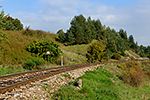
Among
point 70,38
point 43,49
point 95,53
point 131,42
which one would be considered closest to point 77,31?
point 70,38

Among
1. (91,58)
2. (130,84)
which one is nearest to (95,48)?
(91,58)

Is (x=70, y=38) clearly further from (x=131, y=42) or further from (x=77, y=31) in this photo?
(x=131, y=42)

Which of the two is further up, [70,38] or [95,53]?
[70,38]

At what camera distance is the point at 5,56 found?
17.2 metres

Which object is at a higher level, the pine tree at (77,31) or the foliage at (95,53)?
the pine tree at (77,31)

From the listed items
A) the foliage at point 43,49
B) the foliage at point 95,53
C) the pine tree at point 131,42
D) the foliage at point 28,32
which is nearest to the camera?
the foliage at point 43,49

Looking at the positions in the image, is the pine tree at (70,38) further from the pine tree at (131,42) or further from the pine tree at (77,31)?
the pine tree at (131,42)

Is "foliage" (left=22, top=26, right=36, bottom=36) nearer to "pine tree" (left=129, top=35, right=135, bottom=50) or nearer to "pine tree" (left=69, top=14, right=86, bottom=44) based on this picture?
"pine tree" (left=69, top=14, right=86, bottom=44)

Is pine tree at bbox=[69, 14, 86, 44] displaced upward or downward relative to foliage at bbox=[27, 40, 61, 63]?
upward

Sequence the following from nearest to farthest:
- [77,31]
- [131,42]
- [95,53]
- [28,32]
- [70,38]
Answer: [95,53], [28,32], [70,38], [77,31], [131,42]

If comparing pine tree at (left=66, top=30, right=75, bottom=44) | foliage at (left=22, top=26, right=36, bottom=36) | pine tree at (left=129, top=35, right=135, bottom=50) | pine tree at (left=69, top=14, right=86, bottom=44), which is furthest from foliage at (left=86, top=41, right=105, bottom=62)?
pine tree at (left=129, top=35, right=135, bottom=50)

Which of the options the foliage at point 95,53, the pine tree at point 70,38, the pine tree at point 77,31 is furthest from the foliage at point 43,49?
the pine tree at point 77,31

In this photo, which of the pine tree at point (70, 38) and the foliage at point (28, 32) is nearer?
the foliage at point (28, 32)

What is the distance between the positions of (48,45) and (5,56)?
9.02m
